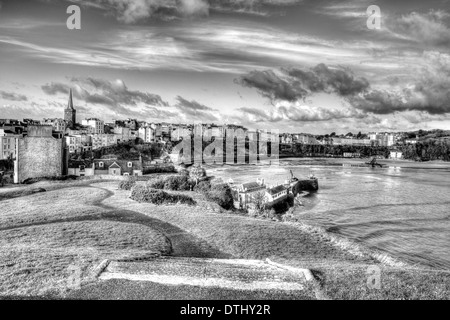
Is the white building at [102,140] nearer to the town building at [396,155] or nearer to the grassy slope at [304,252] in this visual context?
the grassy slope at [304,252]

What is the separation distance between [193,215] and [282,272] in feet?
32.9

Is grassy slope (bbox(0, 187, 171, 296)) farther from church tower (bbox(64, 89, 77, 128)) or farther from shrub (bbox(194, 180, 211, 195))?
church tower (bbox(64, 89, 77, 128))

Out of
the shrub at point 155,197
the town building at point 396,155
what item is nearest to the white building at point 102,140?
the shrub at point 155,197

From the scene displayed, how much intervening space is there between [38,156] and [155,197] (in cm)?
1972

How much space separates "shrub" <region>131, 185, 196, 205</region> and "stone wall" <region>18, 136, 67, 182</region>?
16679 mm

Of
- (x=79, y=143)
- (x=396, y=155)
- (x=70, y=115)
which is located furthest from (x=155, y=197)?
(x=396, y=155)

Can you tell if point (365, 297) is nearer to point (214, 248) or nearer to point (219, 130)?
point (214, 248)

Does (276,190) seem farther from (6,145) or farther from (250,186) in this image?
(6,145)

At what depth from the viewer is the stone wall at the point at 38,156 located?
123 ft

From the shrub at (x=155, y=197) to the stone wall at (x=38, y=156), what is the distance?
16679mm

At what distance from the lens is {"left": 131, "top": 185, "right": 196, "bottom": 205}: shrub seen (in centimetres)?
2458

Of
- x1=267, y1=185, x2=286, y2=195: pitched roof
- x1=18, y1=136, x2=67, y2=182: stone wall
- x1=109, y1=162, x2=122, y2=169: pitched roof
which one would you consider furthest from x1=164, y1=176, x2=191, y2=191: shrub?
x1=18, y1=136, x2=67, y2=182: stone wall

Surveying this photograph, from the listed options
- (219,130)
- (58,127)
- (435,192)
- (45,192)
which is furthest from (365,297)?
(219,130)

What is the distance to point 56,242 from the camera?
14.1 m
